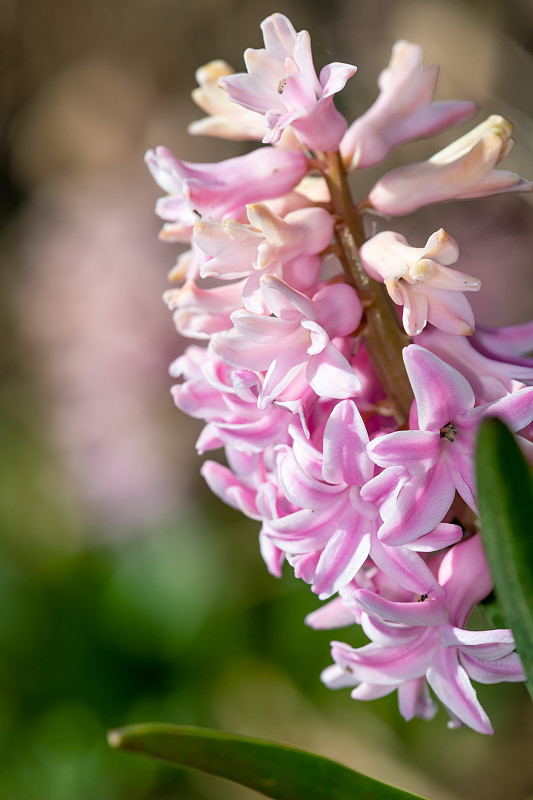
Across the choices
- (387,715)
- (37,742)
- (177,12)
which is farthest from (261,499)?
(177,12)

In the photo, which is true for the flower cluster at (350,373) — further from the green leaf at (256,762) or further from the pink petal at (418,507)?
the green leaf at (256,762)

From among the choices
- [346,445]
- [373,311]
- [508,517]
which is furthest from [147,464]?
[508,517]

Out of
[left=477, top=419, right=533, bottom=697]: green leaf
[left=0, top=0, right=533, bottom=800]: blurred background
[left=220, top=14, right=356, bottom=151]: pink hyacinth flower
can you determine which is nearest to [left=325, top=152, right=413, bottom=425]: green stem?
[left=220, top=14, right=356, bottom=151]: pink hyacinth flower

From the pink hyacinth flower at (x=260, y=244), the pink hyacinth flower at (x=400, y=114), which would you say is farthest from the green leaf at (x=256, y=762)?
the pink hyacinth flower at (x=400, y=114)

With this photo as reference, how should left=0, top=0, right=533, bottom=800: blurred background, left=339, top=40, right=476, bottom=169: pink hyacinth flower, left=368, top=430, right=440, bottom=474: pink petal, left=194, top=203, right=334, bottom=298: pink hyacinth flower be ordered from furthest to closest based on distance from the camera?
1. left=0, top=0, right=533, bottom=800: blurred background
2. left=339, top=40, right=476, bottom=169: pink hyacinth flower
3. left=194, top=203, right=334, bottom=298: pink hyacinth flower
4. left=368, top=430, right=440, bottom=474: pink petal

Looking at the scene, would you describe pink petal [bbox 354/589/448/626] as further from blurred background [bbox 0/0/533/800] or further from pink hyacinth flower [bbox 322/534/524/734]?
blurred background [bbox 0/0/533/800]

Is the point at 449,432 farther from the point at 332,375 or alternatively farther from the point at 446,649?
the point at 446,649
